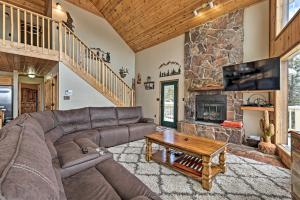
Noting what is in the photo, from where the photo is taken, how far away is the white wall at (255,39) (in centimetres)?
383

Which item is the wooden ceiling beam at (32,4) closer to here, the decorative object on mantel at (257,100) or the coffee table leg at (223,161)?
the coffee table leg at (223,161)

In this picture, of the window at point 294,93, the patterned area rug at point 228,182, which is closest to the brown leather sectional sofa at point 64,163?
the patterned area rug at point 228,182

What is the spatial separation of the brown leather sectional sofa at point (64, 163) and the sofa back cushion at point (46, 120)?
0.02 meters

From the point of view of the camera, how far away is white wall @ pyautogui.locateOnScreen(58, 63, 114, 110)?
14.6ft

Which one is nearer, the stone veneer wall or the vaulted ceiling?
the stone veneer wall

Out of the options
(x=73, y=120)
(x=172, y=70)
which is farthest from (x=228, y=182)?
(x=172, y=70)

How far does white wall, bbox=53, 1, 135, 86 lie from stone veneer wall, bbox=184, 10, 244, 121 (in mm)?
3231

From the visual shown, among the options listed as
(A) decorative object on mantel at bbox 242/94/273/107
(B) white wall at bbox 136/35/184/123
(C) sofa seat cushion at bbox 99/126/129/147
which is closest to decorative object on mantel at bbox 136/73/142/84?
(B) white wall at bbox 136/35/184/123

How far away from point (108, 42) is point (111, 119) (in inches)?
172

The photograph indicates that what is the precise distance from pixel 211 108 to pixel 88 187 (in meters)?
4.28

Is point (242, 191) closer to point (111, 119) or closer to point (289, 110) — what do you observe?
point (289, 110)

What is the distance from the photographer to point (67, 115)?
3.34 meters

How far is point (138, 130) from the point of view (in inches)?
160

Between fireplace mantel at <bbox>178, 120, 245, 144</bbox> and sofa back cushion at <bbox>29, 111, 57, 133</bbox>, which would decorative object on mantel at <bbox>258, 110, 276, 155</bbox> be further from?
sofa back cushion at <bbox>29, 111, 57, 133</bbox>
